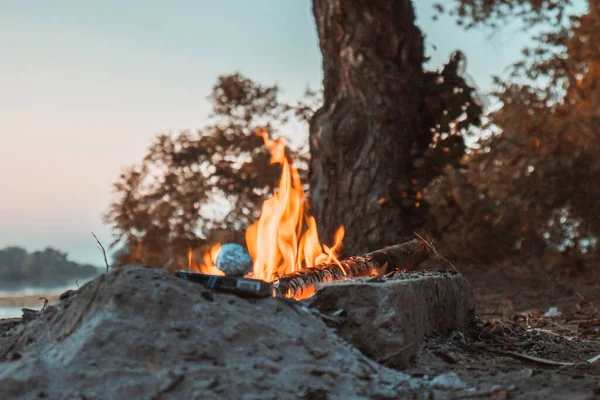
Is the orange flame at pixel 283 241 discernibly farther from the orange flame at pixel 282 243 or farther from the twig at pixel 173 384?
the twig at pixel 173 384

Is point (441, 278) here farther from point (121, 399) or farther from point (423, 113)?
point (423, 113)

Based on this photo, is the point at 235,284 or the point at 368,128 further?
the point at 368,128

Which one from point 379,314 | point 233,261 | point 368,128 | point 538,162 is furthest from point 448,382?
point 538,162

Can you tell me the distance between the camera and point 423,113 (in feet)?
24.7

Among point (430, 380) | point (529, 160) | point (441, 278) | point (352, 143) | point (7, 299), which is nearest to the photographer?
point (430, 380)

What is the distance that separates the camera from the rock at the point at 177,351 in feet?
8.19

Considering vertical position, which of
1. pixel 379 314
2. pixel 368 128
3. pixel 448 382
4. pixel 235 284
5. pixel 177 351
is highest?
pixel 368 128

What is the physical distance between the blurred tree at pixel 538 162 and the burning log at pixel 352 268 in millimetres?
4563

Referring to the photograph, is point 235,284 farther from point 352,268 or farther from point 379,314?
point 352,268

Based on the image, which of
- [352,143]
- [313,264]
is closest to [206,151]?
[352,143]

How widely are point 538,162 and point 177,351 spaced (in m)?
7.86

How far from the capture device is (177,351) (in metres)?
2.61

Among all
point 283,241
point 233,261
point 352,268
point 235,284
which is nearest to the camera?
point 235,284

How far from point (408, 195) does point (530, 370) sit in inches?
174
